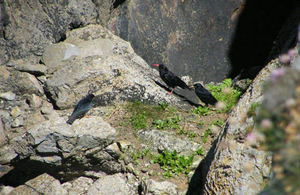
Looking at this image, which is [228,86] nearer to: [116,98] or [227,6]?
[227,6]

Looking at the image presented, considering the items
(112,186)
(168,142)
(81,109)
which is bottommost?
(112,186)

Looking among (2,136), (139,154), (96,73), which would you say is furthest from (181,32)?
(2,136)

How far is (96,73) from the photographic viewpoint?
955 centimetres

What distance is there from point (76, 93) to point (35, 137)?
6.61 feet

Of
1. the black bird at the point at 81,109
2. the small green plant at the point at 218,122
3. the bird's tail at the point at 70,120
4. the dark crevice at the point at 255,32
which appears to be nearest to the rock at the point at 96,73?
the black bird at the point at 81,109

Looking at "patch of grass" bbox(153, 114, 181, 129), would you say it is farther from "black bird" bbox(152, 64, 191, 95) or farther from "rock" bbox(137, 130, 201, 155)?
"black bird" bbox(152, 64, 191, 95)

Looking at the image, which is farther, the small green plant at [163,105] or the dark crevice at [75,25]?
the dark crevice at [75,25]

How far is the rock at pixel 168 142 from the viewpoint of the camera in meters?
7.73

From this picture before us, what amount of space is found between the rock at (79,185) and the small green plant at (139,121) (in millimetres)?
1901

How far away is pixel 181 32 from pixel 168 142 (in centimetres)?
505

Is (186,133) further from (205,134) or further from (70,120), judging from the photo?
(70,120)

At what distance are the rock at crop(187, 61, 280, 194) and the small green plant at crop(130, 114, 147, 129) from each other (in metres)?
3.03

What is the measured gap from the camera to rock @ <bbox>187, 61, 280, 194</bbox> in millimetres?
4895

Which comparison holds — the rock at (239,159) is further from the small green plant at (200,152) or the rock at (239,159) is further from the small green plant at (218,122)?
the small green plant at (218,122)
